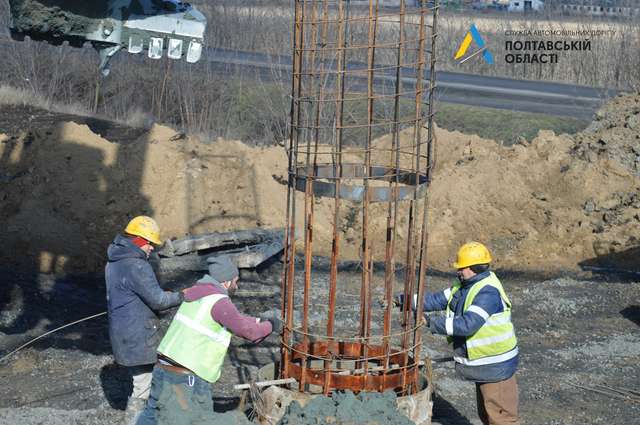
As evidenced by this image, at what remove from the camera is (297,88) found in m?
6.21

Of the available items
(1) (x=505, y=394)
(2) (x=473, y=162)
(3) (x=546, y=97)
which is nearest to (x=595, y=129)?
(2) (x=473, y=162)

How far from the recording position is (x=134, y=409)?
6.81 meters

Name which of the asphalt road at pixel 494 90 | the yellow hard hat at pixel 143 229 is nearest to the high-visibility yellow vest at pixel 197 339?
the yellow hard hat at pixel 143 229

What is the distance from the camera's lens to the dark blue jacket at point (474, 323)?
634cm

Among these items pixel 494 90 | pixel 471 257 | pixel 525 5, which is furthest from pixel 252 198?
pixel 525 5

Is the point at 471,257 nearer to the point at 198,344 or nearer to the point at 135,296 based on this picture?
the point at 198,344

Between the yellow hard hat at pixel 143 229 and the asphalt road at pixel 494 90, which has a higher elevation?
the yellow hard hat at pixel 143 229

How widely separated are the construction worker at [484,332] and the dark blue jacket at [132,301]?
178 cm

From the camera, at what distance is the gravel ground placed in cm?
797

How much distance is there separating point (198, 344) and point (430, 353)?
395 cm

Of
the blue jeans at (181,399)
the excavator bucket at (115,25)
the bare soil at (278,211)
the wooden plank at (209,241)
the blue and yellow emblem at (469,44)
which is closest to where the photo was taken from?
the blue jeans at (181,399)

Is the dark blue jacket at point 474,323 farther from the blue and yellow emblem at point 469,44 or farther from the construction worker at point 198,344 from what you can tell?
the blue and yellow emblem at point 469,44

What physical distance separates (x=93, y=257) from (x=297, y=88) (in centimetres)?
868

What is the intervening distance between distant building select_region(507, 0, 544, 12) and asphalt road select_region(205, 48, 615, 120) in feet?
52.3
